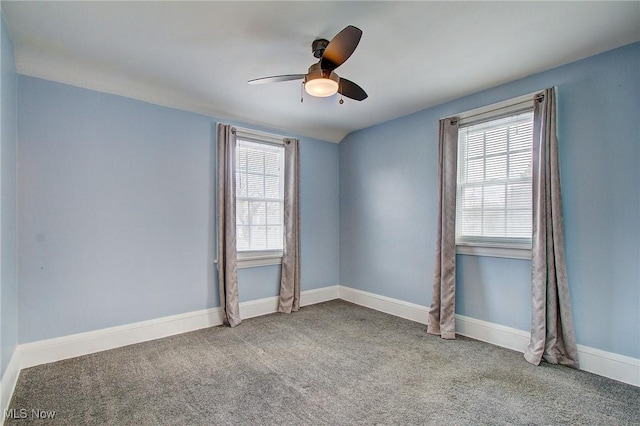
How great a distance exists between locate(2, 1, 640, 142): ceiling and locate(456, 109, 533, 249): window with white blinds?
458mm

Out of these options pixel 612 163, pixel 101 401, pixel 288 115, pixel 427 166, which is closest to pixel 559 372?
pixel 612 163

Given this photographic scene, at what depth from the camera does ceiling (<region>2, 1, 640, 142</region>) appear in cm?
199

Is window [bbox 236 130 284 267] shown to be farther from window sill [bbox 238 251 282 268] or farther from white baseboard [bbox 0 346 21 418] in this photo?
white baseboard [bbox 0 346 21 418]

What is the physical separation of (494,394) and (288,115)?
3476 mm

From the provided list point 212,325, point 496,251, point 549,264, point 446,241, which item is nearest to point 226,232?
point 212,325

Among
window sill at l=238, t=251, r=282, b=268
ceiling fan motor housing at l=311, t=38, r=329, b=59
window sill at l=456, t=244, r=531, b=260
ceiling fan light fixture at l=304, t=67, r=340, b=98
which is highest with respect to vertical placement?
ceiling fan motor housing at l=311, t=38, r=329, b=59

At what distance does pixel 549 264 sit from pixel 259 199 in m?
3.18

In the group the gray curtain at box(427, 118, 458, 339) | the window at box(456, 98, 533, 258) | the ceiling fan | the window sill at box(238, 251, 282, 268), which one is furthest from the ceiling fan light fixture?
the window sill at box(238, 251, 282, 268)

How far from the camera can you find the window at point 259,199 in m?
3.98

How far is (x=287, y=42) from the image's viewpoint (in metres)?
2.34

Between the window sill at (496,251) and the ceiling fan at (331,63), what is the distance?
6.65 ft

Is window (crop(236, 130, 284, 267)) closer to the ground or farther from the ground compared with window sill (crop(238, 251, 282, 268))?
farther from the ground

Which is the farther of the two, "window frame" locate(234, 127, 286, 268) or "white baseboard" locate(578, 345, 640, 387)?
"window frame" locate(234, 127, 286, 268)

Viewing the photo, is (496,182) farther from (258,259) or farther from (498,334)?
(258,259)
